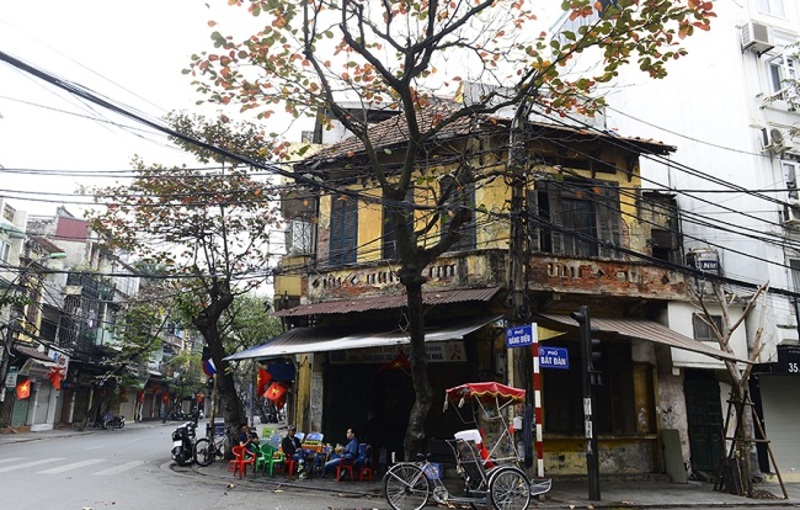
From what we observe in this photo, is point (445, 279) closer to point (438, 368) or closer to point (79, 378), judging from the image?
point (438, 368)

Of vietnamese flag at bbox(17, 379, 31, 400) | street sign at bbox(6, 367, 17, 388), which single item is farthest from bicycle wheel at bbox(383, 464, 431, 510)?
vietnamese flag at bbox(17, 379, 31, 400)

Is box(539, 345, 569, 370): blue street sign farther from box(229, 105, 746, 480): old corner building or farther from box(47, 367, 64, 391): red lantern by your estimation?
box(47, 367, 64, 391): red lantern

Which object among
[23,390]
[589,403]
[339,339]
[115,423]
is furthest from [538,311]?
[115,423]

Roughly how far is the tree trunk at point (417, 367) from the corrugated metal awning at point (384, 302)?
92.6 inches

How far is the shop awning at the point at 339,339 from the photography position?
480 inches

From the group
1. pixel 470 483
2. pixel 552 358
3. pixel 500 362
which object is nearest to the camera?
pixel 470 483

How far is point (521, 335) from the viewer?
34.7ft

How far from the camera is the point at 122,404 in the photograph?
158 feet

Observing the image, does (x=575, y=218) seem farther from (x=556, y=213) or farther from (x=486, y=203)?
(x=486, y=203)

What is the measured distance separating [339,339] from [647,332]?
687 cm

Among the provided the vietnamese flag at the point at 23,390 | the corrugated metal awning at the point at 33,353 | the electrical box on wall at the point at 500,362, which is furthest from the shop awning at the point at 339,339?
the vietnamese flag at the point at 23,390

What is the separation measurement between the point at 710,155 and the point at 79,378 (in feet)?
125

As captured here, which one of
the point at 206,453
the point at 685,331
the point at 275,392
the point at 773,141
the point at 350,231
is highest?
the point at 773,141

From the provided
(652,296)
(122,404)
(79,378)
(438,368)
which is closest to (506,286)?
(438,368)
